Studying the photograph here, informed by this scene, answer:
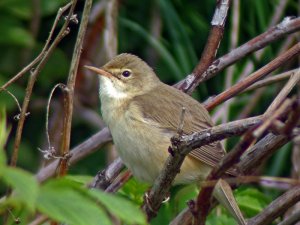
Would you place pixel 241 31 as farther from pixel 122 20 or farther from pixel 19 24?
pixel 19 24

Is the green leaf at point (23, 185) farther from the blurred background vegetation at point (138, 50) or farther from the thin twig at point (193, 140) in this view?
the blurred background vegetation at point (138, 50)

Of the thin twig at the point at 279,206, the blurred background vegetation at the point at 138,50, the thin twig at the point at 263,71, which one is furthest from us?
the blurred background vegetation at the point at 138,50

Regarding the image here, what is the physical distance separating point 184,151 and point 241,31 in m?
3.09

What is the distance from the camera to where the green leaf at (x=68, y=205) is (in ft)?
4.42

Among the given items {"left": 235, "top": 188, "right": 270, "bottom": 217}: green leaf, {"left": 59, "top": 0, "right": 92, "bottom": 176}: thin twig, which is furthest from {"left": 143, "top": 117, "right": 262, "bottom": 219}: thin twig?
{"left": 235, "top": 188, "right": 270, "bottom": 217}: green leaf

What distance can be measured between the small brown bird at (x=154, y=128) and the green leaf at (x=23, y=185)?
1880 mm

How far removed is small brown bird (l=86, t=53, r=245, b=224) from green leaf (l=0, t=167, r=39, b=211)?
1880 mm

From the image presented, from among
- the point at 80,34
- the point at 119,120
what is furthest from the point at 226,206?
the point at 80,34

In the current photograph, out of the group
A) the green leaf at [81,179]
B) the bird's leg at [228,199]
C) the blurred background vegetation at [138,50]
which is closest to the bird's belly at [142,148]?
the bird's leg at [228,199]

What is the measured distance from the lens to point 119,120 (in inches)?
134

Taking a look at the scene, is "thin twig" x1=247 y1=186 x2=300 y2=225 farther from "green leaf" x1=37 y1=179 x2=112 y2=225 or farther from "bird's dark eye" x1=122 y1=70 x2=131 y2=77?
"bird's dark eye" x1=122 y1=70 x2=131 y2=77

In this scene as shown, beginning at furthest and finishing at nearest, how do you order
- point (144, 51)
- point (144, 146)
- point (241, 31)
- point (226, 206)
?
point (144, 51) → point (241, 31) → point (144, 146) → point (226, 206)

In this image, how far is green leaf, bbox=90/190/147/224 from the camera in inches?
55.1

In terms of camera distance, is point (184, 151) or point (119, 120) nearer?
point (184, 151)
